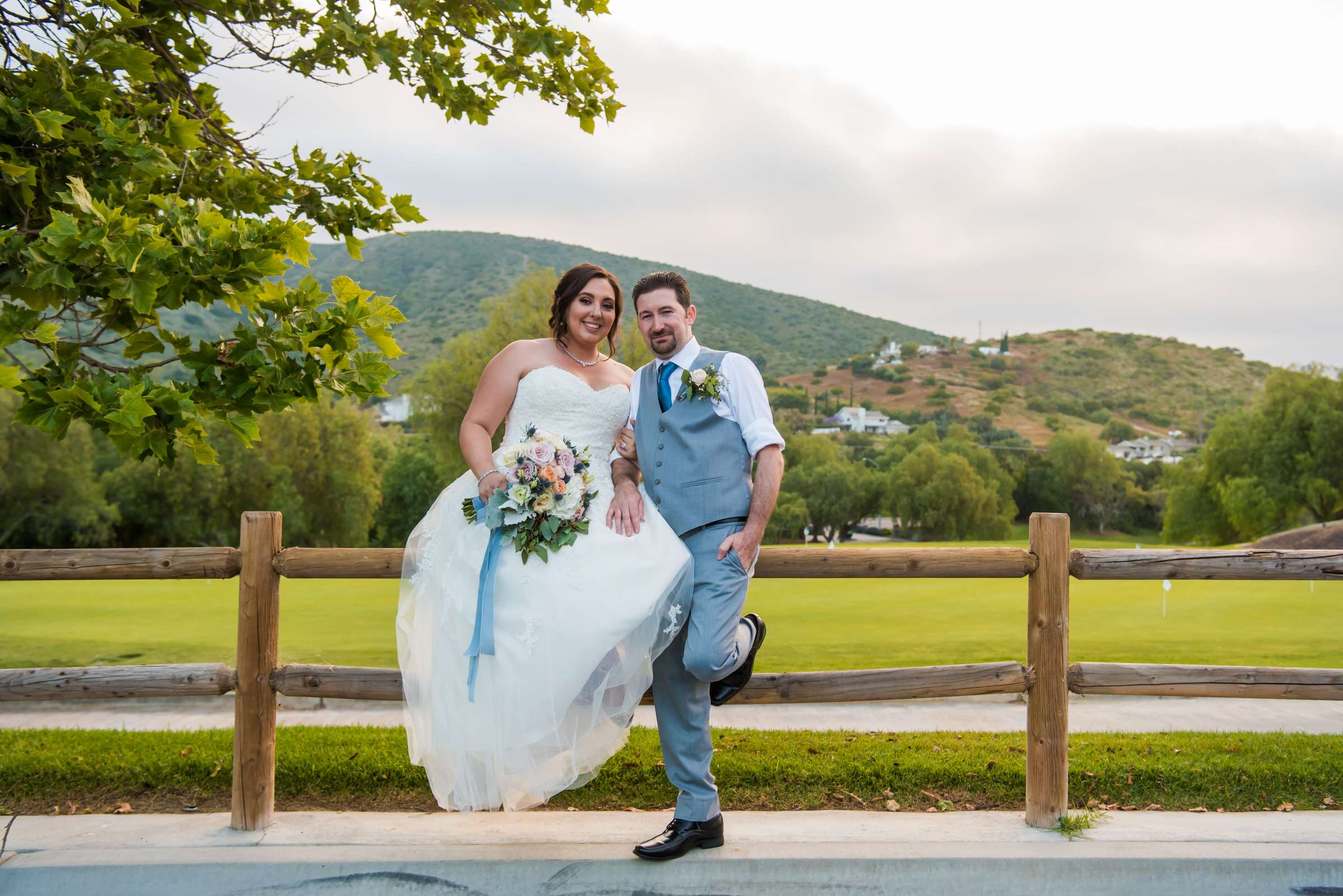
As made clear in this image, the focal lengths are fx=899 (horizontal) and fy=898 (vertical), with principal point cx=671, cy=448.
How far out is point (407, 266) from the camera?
133875mm

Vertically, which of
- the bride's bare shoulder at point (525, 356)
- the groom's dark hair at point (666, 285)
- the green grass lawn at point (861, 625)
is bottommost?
the green grass lawn at point (861, 625)

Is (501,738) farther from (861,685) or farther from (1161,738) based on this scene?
(1161,738)

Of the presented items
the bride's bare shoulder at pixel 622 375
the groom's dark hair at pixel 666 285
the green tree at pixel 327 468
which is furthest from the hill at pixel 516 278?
the groom's dark hair at pixel 666 285

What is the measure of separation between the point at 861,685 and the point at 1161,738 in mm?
2601

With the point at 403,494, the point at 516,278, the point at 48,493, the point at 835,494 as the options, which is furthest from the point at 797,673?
the point at 516,278

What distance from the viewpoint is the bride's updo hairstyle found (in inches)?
154

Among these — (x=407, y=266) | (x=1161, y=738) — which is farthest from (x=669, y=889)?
(x=407, y=266)

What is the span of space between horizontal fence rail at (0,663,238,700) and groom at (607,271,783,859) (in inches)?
79.5

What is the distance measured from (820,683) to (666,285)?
1930 mm

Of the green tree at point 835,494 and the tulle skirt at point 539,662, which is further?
the green tree at point 835,494

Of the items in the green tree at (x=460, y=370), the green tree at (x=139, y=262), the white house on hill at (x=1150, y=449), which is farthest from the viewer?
the white house on hill at (x=1150, y=449)

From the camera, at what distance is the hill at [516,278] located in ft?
367

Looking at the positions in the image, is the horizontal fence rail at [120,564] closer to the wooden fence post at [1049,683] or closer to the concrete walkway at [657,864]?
the concrete walkway at [657,864]

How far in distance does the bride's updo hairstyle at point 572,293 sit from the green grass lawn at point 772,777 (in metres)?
2.28
